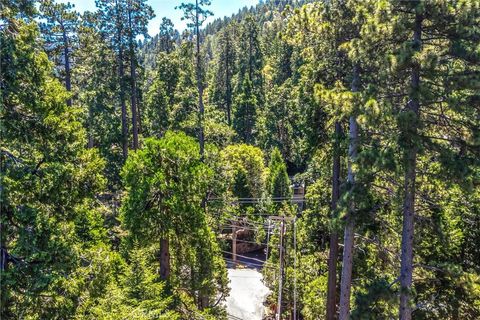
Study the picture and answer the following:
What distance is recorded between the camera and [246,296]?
22.4m

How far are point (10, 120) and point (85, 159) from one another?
2193 mm

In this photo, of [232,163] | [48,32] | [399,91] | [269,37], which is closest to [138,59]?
[48,32]

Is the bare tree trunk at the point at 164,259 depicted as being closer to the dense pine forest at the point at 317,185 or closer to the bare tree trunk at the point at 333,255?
the dense pine forest at the point at 317,185

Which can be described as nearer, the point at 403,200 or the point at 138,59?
the point at 403,200

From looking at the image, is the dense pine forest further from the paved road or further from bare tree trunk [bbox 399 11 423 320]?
the paved road

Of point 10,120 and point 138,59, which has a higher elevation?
point 138,59

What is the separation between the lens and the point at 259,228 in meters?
25.8

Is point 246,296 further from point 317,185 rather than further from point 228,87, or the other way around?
point 228,87

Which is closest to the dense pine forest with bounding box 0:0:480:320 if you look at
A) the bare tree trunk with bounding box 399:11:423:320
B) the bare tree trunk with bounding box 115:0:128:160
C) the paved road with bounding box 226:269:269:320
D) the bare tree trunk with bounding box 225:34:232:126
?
the bare tree trunk with bounding box 399:11:423:320

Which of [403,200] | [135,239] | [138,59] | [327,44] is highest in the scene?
[138,59]

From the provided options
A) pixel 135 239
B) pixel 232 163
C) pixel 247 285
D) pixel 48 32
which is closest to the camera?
pixel 135 239

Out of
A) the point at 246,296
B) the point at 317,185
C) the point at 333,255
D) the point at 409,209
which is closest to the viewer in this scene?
the point at 409,209

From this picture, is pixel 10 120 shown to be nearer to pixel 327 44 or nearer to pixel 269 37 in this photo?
pixel 327 44

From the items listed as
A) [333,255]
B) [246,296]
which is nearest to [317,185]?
[333,255]
